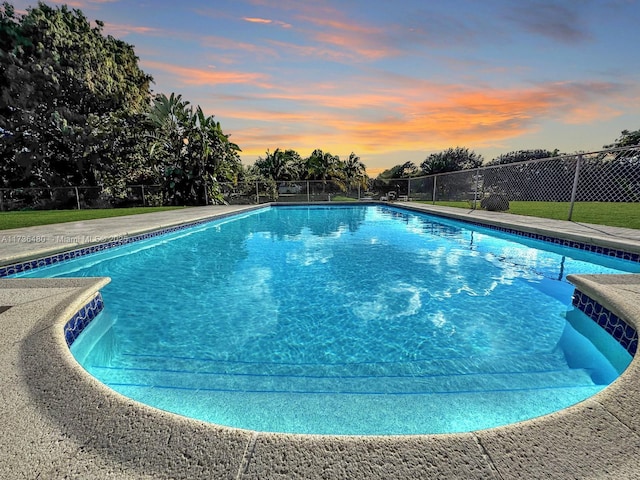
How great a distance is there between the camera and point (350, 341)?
3.06m

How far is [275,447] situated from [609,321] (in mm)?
3280

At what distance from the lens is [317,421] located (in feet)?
6.50

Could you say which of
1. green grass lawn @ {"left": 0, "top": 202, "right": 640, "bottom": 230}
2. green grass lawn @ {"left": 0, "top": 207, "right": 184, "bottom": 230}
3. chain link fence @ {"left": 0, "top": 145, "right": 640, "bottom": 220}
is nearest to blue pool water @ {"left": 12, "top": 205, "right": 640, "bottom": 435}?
green grass lawn @ {"left": 0, "top": 202, "right": 640, "bottom": 230}

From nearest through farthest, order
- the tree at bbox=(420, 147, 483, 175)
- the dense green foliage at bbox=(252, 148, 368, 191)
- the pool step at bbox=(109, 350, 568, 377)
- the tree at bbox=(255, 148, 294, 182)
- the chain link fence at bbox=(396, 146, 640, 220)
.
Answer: the pool step at bbox=(109, 350, 568, 377), the chain link fence at bbox=(396, 146, 640, 220), the tree at bbox=(255, 148, 294, 182), the dense green foliage at bbox=(252, 148, 368, 191), the tree at bbox=(420, 147, 483, 175)

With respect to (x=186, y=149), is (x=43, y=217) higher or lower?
lower

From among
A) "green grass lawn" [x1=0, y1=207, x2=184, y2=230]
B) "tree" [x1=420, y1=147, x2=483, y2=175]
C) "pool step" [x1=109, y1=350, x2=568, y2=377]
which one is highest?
"tree" [x1=420, y1=147, x2=483, y2=175]

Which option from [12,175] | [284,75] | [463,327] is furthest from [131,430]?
[12,175]

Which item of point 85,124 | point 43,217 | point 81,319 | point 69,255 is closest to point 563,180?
point 81,319

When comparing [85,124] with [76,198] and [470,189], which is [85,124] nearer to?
[76,198]

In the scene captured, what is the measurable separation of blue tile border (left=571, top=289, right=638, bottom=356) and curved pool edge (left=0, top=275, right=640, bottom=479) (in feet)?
3.61

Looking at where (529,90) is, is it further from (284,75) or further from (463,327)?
(463,327)

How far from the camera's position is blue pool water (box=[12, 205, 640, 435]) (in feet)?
6.94

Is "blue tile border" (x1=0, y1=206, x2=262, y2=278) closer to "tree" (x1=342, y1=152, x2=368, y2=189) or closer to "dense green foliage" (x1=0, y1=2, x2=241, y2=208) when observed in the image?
"dense green foliage" (x1=0, y1=2, x2=241, y2=208)

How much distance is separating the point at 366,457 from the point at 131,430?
39.7 inches
